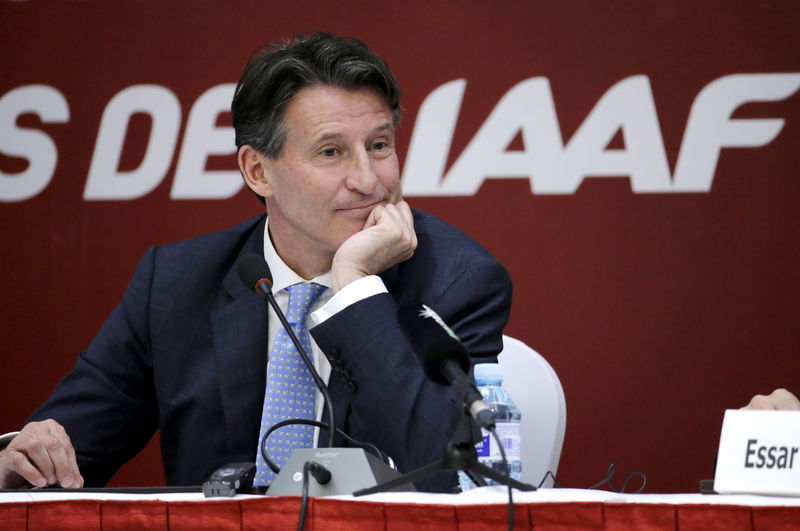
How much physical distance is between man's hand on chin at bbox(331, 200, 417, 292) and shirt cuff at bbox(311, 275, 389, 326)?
0.25 feet

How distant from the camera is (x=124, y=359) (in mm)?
2359

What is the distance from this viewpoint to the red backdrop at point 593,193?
3.24 metres

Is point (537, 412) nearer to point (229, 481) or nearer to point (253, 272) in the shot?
point (253, 272)

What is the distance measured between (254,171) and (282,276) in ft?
0.86

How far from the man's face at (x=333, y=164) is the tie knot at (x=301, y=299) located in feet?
0.35

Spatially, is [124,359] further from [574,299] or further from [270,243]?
[574,299]

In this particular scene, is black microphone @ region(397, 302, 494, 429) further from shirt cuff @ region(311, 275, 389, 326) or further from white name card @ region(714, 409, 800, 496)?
shirt cuff @ region(311, 275, 389, 326)

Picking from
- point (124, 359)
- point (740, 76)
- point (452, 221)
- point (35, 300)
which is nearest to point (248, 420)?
point (124, 359)

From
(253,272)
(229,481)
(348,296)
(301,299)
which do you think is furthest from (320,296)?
(229,481)

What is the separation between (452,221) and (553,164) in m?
0.34

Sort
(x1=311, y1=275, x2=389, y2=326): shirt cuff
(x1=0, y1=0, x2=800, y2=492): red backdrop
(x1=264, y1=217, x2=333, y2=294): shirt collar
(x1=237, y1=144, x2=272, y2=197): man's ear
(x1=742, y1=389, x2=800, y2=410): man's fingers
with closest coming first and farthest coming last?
1. (x1=742, y1=389, x2=800, y2=410): man's fingers
2. (x1=311, y1=275, x2=389, y2=326): shirt cuff
3. (x1=264, y1=217, x2=333, y2=294): shirt collar
4. (x1=237, y1=144, x2=272, y2=197): man's ear
5. (x1=0, y1=0, x2=800, y2=492): red backdrop

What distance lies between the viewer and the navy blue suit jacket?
222 cm

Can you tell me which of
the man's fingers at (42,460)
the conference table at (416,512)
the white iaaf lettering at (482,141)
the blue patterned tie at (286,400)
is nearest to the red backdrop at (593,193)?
the white iaaf lettering at (482,141)

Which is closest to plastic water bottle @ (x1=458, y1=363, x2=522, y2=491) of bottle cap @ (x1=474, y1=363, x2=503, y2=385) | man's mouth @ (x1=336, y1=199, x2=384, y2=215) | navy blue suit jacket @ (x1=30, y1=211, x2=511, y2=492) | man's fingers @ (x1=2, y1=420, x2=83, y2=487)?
bottle cap @ (x1=474, y1=363, x2=503, y2=385)
